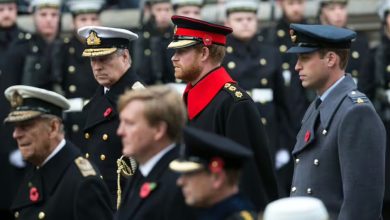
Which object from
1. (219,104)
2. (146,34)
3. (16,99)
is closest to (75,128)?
(146,34)

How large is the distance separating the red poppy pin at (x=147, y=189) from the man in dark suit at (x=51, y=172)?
1.51ft

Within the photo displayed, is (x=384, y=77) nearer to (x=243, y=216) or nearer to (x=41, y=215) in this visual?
(x=41, y=215)

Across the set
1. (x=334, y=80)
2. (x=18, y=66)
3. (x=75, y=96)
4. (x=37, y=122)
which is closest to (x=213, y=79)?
(x=334, y=80)

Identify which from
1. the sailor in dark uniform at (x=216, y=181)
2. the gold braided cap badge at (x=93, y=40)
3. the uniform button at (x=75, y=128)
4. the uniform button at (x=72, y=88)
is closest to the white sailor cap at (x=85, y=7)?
the uniform button at (x=72, y=88)

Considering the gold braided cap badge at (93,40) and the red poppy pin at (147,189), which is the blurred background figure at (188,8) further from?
the red poppy pin at (147,189)

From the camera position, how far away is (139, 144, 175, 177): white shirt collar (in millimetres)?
6688

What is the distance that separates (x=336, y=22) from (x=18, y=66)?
3.21 meters

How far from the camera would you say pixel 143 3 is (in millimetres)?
14828

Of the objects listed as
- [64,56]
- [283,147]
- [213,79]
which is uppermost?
[213,79]

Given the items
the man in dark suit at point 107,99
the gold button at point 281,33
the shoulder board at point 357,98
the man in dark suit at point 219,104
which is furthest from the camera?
the gold button at point 281,33

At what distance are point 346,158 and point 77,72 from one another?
5.95 m

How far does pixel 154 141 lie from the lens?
21.7 ft

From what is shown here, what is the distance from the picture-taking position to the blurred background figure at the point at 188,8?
44.4 ft

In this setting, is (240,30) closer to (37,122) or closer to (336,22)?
(336,22)
